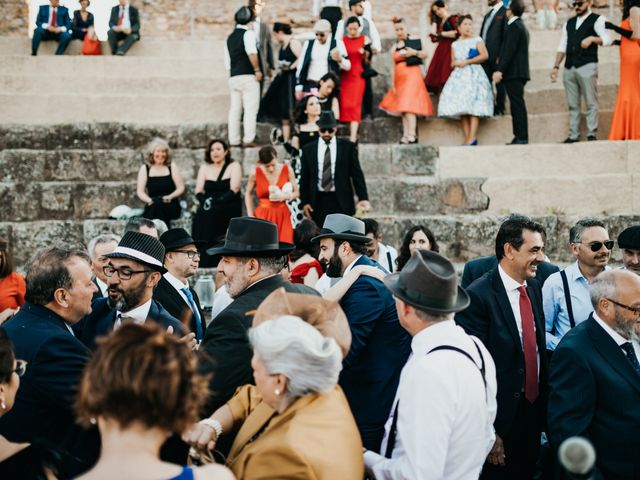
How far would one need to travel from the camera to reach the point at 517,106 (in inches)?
448

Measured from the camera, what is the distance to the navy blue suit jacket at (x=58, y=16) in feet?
46.9

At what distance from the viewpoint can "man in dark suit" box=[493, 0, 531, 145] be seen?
11172 mm

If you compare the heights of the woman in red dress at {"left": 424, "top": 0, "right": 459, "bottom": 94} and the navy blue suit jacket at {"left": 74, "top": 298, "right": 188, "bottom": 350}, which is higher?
the woman in red dress at {"left": 424, "top": 0, "right": 459, "bottom": 94}

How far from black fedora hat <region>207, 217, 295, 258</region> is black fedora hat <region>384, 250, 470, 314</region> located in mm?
947

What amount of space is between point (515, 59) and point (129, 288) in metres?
8.16

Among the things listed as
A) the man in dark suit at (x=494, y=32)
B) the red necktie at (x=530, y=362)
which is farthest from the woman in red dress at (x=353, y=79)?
the red necktie at (x=530, y=362)

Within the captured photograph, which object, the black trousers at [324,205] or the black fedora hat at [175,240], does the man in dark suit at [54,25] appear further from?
the black fedora hat at [175,240]

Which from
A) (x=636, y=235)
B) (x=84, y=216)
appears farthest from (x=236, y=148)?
(x=636, y=235)

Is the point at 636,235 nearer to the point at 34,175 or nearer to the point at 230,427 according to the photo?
the point at 230,427

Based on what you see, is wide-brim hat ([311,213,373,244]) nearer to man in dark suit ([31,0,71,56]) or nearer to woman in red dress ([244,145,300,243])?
woman in red dress ([244,145,300,243])

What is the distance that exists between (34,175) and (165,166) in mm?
2547

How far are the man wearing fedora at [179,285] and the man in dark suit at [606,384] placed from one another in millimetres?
2427

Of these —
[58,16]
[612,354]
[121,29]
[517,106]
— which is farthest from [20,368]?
[58,16]

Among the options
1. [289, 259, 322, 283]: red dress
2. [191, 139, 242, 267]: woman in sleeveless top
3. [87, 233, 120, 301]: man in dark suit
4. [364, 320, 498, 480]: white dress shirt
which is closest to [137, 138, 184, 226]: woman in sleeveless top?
[191, 139, 242, 267]: woman in sleeveless top
